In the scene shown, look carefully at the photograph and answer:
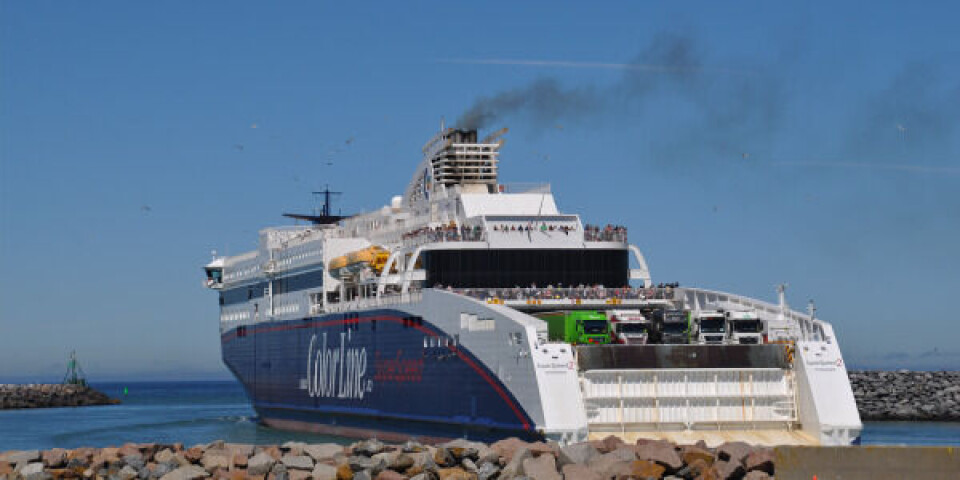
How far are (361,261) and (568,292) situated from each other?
29.7ft

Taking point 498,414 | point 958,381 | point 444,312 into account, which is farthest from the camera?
point 958,381

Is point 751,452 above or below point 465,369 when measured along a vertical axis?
below

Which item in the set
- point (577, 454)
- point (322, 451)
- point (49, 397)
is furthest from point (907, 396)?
point (49, 397)

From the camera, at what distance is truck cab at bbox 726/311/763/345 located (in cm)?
3566

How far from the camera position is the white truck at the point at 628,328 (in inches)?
1389

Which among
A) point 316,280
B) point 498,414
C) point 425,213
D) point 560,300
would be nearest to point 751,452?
point 498,414

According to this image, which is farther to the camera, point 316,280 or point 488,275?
point 316,280

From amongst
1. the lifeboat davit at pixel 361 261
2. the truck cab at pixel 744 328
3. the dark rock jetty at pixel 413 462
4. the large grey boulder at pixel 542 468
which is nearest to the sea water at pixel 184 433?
the lifeboat davit at pixel 361 261

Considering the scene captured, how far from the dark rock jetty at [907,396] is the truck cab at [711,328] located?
2878cm

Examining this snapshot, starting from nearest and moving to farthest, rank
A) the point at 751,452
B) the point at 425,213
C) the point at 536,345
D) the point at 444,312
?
the point at 751,452
the point at 536,345
the point at 444,312
the point at 425,213

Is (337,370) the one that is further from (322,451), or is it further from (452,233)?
(322,451)

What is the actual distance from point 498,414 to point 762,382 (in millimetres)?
6183

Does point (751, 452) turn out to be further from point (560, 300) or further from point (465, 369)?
point (560, 300)

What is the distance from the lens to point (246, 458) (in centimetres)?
2709
